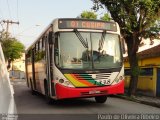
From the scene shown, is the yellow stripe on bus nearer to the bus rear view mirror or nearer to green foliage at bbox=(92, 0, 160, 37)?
the bus rear view mirror

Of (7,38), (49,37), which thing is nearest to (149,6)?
(49,37)

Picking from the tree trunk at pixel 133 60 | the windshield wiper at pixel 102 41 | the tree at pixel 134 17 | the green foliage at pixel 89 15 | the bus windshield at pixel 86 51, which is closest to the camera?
the bus windshield at pixel 86 51

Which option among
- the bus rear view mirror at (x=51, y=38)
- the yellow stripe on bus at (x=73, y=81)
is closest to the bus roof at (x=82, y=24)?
the bus rear view mirror at (x=51, y=38)

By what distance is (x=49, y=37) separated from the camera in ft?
45.9

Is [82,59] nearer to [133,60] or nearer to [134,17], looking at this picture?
[134,17]

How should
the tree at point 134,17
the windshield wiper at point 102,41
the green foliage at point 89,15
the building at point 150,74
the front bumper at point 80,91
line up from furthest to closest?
the green foliage at point 89,15 < the building at point 150,74 < the tree at point 134,17 < the windshield wiper at point 102,41 < the front bumper at point 80,91

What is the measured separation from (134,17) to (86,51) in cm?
852

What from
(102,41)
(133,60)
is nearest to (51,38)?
(102,41)

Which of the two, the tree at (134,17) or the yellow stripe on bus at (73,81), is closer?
the yellow stripe on bus at (73,81)

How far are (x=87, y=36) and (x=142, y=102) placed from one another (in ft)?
18.3

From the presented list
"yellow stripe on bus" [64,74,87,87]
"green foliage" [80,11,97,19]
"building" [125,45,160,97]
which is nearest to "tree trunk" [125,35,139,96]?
"building" [125,45,160,97]

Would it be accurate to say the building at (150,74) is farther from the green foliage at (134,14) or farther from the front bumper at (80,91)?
the front bumper at (80,91)

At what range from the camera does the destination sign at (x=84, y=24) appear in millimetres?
14266

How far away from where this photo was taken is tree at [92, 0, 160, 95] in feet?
70.2
